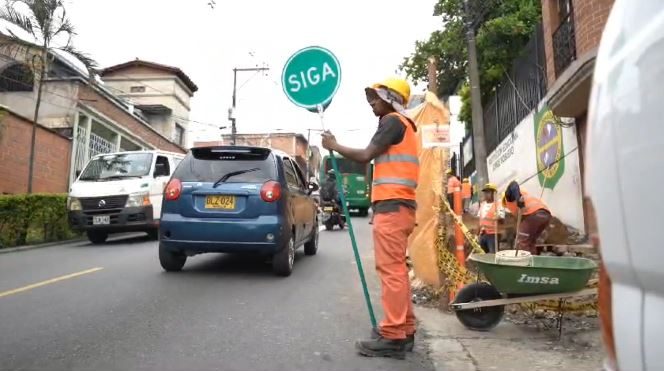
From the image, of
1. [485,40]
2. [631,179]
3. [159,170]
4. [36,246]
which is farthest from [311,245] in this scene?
[485,40]

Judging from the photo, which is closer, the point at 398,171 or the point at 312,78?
the point at 398,171

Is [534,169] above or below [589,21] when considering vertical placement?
below

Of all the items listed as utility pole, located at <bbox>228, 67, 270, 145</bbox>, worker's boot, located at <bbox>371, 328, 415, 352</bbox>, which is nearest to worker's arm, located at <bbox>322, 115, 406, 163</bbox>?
worker's boot, located at <bbox>371, 328, 415, 352</bbox>

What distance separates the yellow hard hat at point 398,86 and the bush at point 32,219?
9429 millimetres

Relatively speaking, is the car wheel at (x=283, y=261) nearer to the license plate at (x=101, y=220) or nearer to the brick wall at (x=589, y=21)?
the license plate at (x=101, y=220)

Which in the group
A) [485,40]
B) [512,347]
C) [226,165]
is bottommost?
[512,347]

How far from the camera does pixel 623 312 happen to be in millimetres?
1437

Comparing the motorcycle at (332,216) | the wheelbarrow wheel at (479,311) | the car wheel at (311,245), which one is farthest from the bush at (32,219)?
the wheelbarrow wheel at (479,311)

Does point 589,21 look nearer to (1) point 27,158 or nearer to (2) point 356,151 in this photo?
(2) point 356,151

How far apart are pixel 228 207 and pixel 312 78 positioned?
2.41 meters

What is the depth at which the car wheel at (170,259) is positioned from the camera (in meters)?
7.09

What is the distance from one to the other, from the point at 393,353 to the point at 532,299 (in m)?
1.24

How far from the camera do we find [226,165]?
23.3 feet

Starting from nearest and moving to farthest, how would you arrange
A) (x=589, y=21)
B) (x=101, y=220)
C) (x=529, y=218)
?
(x=529, y=218) → (x=589, y=21) → (x=101, y=220)
